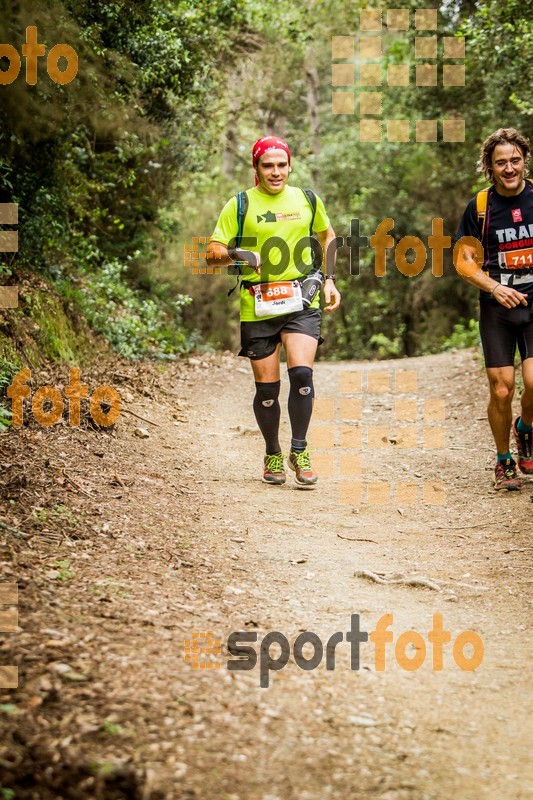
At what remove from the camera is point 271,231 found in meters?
6.54

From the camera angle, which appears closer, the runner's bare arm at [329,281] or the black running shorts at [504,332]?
the black running shorts at [504,332]

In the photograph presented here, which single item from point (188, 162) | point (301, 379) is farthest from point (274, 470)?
point (188, 162)

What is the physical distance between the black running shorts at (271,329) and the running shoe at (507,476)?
169 cm

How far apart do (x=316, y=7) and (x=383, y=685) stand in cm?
2310

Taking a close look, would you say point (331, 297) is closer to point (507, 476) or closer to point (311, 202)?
point (311, 202)

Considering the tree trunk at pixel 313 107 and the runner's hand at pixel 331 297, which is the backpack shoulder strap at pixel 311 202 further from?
the tree trunk at pixel 313 107

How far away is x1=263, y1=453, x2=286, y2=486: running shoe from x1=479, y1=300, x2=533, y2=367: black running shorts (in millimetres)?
1759

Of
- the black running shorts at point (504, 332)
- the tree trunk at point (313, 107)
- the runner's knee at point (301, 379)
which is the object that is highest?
the tree trunk at point (313, 107)

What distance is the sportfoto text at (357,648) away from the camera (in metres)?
3.31

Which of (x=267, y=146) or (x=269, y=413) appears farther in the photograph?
(x=269, y=413)

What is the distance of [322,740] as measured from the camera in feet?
9.06

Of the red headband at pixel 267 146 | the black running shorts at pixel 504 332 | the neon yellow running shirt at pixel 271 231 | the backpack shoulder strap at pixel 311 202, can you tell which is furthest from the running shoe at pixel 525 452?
the red headband at pixel 267 146

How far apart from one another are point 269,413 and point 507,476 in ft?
6.14

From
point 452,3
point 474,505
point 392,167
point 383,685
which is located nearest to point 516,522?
point 474,505
